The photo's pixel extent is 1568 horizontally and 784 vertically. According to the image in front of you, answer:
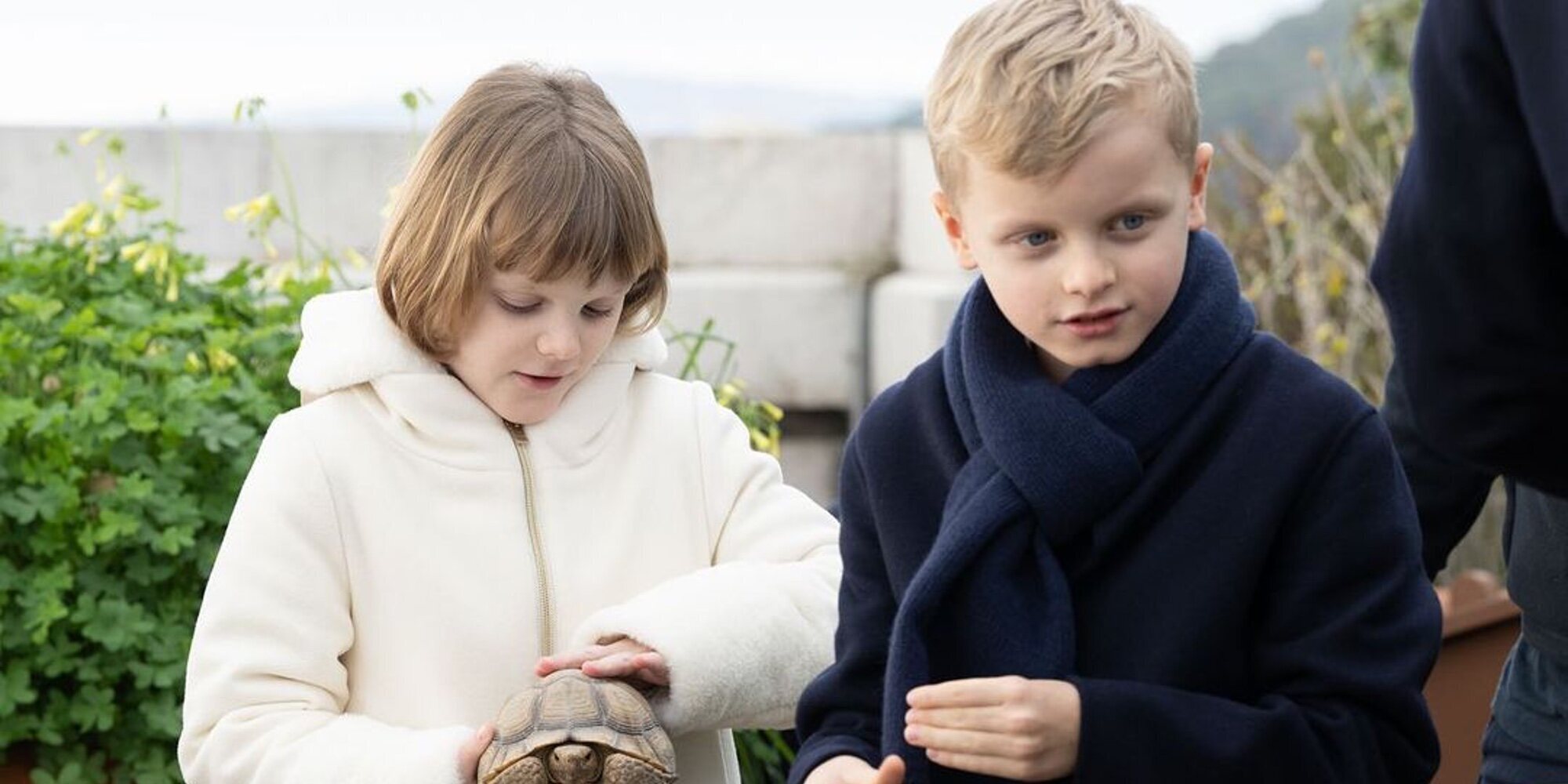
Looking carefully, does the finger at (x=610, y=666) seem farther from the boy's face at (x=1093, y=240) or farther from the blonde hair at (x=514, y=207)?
the boy's face at (x=1093, y=240)

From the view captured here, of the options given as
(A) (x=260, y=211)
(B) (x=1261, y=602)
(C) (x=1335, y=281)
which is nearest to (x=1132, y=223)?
(B) (x=1261, y=602)

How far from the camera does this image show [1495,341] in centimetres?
173

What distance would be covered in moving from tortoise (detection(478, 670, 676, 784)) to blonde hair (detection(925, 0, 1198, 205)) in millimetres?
720

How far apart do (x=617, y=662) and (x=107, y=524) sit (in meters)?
1.48

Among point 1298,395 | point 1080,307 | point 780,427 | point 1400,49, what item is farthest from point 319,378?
point 1400,49

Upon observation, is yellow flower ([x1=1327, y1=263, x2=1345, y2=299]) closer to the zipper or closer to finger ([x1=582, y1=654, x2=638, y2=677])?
the zipper

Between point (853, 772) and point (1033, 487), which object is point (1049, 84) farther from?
point (853, 772)

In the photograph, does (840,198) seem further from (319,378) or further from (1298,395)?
(1298,395)

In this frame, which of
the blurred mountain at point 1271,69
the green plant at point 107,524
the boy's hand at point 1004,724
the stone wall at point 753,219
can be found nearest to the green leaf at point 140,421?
the green plant at point 107,524

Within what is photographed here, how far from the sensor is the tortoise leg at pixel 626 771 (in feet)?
7.89

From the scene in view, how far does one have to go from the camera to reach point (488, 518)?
110 inches

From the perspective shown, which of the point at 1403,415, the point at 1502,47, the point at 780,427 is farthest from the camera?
the point at 780,427

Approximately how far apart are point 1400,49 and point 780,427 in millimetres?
2904

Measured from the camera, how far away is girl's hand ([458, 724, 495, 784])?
2.56m
